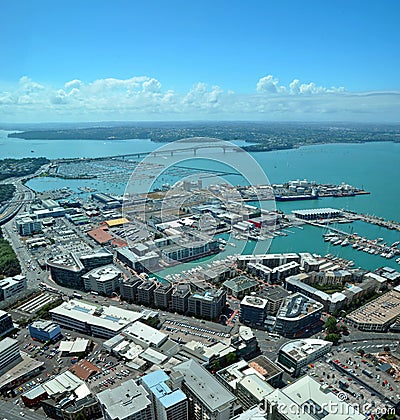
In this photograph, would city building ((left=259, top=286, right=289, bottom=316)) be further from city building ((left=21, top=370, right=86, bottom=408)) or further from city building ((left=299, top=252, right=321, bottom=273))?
city building ((left=21, top=370, right=86, bottom=408))

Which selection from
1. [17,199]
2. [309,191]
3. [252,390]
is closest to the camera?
[252,390]

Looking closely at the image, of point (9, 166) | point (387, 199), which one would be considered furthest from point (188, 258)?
point (9, 166)

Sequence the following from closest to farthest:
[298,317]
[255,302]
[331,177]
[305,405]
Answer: [305,405] < [298,317] < [255,302] < [331,177]

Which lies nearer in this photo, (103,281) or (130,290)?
(130,290)

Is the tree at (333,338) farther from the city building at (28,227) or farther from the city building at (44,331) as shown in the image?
the city building at (28,227)

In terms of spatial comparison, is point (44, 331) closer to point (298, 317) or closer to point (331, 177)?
point (298, 317)

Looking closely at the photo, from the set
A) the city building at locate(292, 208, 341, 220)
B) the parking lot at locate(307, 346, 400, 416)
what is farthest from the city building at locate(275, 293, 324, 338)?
the city building at locate(292, 208, 341, 220)

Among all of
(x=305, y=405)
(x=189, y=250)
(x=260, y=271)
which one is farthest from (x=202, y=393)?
(x=189, y=250)

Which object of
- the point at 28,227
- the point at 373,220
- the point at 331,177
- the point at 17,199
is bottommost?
the point at 373,220
